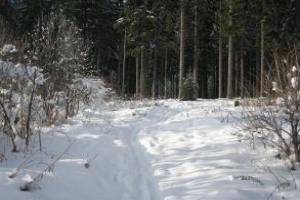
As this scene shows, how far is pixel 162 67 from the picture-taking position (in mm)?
44750

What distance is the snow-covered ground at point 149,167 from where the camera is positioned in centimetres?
576

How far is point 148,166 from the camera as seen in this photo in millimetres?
7602

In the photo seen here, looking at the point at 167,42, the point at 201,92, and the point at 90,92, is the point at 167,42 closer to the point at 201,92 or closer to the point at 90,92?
the point at 201,92

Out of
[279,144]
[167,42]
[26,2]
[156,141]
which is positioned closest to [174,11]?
[167,42]

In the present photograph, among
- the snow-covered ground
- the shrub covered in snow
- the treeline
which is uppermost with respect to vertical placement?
the treeline

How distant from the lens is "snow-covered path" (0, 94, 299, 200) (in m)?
5.77

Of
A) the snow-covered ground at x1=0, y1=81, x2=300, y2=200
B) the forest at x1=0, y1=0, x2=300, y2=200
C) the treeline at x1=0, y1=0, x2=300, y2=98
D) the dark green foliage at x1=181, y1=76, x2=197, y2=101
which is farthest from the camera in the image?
the treeline at x1=0, y1=0, x2=300, y2=98

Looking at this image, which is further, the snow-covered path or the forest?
the forest

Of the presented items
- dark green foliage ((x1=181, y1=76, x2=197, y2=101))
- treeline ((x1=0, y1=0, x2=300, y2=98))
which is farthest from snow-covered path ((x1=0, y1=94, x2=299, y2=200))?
dark green foliage ((x1=181, y1=76, x2=197, y2=101))

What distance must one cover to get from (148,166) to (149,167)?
7 cm

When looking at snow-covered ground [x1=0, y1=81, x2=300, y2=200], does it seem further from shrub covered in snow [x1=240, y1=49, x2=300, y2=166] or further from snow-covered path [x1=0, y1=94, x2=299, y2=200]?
shrub covered in snow [x1=240, y1=49, x2=300, y2=166]

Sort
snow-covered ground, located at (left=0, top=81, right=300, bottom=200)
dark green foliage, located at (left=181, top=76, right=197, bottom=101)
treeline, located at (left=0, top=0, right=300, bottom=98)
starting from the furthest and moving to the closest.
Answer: treeline, located at (left=0, top=0, right=300, bottom=98) → dark green foliage, located at (left=181, top=76, right=197, bottom=101) → snow-covered ground, located at (left=0, top=81, right=300, bottom=200)

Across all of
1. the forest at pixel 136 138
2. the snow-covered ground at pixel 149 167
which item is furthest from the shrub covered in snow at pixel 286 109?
the snow-covered ground at pixel 149 167

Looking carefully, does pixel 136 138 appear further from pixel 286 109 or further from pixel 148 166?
pixel 286 109
